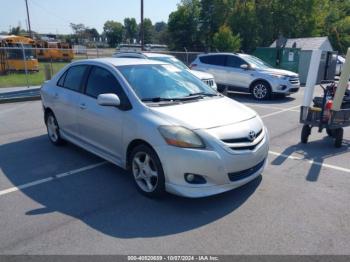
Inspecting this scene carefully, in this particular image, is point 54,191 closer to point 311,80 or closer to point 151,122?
point 151,122

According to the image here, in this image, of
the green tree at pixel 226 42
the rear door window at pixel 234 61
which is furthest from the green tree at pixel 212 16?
the rear door window at pixel 234 61

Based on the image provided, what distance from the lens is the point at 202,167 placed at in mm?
3568

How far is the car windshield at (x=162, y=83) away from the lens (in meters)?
4.42

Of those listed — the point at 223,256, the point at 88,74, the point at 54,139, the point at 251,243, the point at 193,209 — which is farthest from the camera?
the point at 54,139

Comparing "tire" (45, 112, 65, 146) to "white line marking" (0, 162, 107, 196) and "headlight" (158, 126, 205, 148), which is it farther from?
"headlight" (158, 126, 205, 148)

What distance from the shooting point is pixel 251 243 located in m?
3.15

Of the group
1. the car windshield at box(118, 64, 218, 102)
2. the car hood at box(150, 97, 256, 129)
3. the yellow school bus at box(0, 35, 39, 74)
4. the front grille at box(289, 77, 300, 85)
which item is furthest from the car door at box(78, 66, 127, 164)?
the yellow school bus at box(0, 35, 39, 74)

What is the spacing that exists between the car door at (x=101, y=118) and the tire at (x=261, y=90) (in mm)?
8850

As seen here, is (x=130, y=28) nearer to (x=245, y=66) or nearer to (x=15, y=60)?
(x=15, y=60)

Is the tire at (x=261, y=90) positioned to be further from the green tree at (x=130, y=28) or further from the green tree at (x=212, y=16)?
the green tree at (x=130, y=28)

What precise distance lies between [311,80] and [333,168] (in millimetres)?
1920

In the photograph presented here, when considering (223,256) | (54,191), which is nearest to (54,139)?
(54,191)

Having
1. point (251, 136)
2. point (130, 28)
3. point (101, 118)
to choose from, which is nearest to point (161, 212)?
point (251, 136)

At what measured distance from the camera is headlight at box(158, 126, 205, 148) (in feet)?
11.9
